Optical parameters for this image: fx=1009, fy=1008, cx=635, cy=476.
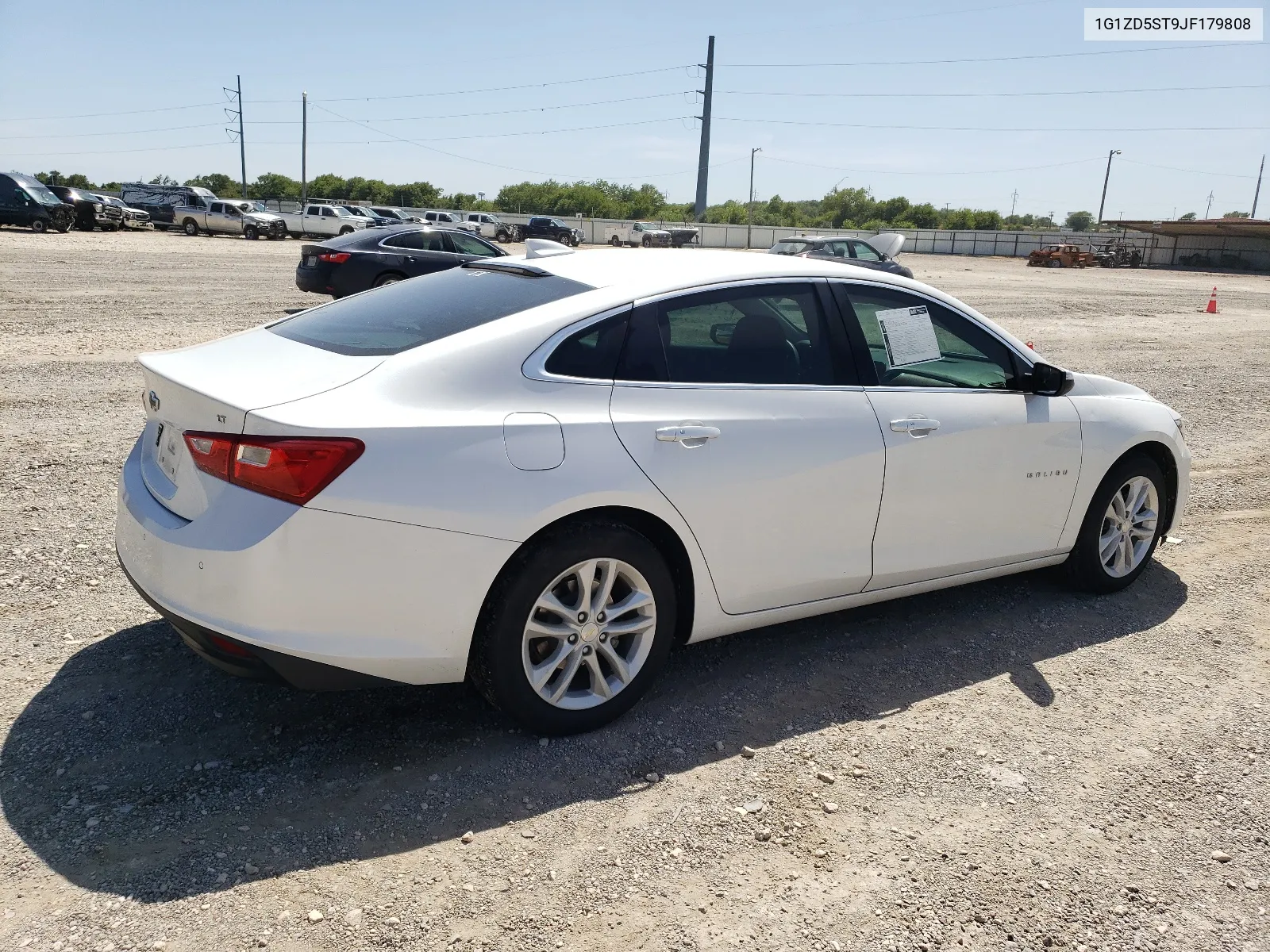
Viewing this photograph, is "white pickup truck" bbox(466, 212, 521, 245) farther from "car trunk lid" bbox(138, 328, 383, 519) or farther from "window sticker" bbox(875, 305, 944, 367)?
"car trunk lid" bbox(138, 328, 383, 519)

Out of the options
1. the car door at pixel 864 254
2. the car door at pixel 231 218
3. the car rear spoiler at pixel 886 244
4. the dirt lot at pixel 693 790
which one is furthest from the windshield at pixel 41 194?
the dirt lot at pixel 693 790

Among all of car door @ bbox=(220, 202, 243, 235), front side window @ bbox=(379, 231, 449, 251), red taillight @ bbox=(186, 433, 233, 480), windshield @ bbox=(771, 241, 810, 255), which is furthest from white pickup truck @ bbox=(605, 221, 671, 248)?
red taillight @ bbox=(186, 433, 233, 480)

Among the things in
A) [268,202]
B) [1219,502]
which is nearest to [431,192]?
[268,202]

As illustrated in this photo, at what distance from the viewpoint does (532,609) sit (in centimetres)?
330

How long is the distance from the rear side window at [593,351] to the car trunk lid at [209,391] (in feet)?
1.97

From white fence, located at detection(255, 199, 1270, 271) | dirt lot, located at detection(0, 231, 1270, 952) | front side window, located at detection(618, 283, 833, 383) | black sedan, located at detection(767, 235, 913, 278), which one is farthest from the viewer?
white fence, located at detection(255, 199, 1270, 271)

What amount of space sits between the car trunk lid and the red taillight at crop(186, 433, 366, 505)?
8 centimetres

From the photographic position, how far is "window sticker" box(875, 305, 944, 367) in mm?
4293

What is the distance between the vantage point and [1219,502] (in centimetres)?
705

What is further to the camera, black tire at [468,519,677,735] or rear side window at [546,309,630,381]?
rear side window at [546,309,630,381]

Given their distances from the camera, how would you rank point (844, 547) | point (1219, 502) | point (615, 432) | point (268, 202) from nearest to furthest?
point (615, 432)
point (844, 547)
point (1219, 502)
point (268, 202)

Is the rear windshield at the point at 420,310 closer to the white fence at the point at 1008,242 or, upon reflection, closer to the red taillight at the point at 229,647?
the red taillight at the point at 229,647

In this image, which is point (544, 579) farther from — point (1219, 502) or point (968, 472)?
point (1219, 502)

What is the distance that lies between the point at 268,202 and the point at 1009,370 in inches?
3048
